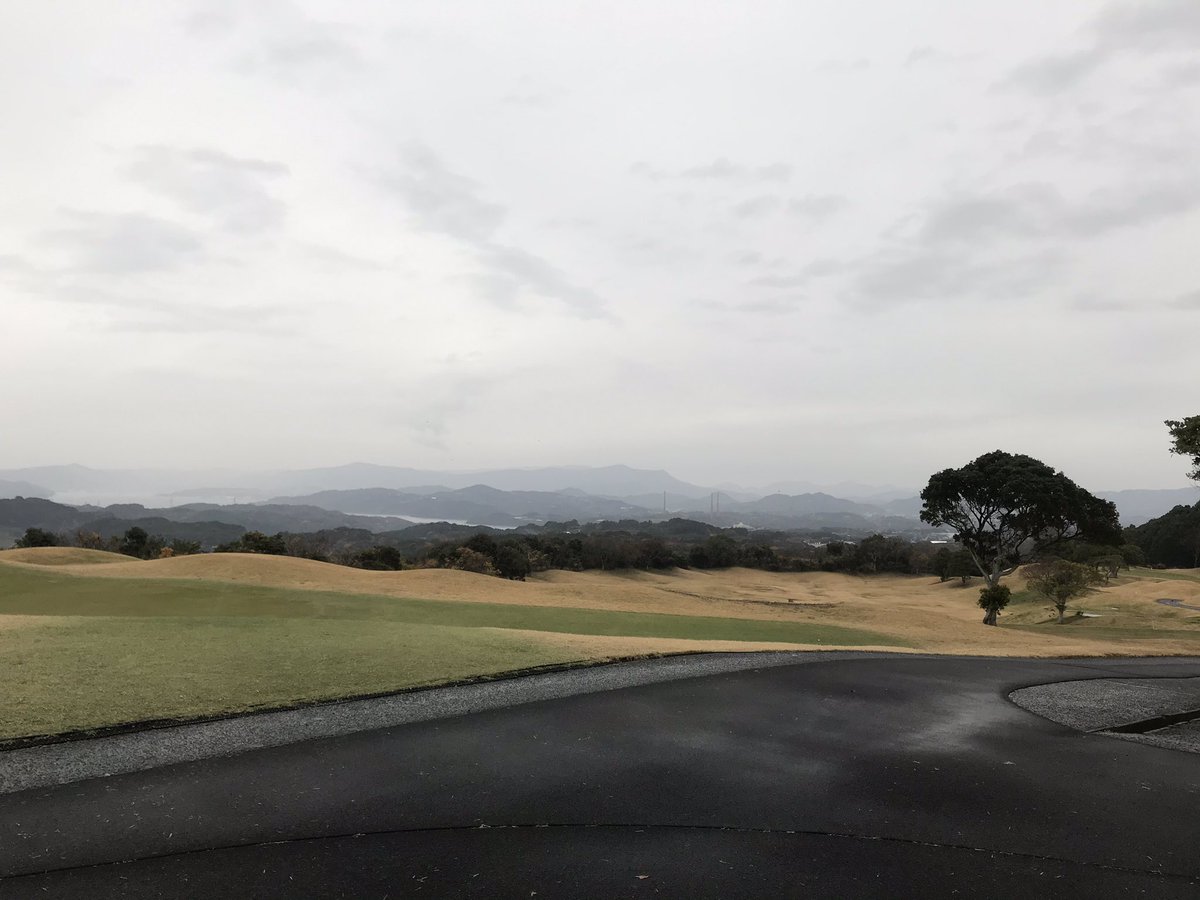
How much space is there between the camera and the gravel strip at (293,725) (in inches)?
324

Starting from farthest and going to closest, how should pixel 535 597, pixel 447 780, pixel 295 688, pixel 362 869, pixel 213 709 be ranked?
1. pixel 535 597
2. pixel 295 688
3. pixel 213 709
4. pixel 447 780
5. pixel 362 869

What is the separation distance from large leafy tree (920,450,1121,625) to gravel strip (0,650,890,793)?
29445 mm

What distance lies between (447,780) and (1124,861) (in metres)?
7.25

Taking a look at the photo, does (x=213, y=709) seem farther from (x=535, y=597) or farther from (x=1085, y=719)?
(x=535, y=597)

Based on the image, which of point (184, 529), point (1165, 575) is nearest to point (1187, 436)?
point (1165, 575)

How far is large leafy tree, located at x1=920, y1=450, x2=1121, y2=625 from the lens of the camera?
120 ft

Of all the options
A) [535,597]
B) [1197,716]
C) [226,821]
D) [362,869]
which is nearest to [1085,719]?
[1197,716]

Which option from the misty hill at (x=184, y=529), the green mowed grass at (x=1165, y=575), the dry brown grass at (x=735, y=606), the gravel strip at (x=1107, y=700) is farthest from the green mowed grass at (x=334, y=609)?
the misty hill at (x=184, y=529)

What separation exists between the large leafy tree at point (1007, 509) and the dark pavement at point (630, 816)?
30.1 metres

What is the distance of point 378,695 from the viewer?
11.9 m

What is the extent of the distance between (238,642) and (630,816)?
1180 centimetres

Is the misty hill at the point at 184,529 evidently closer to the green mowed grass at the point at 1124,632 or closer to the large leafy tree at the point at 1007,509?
the large leafy tree at the point at 1007,509

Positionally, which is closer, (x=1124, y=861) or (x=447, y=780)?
(x=1124, y=861)

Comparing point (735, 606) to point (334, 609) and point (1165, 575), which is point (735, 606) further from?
point (1165, 575)
